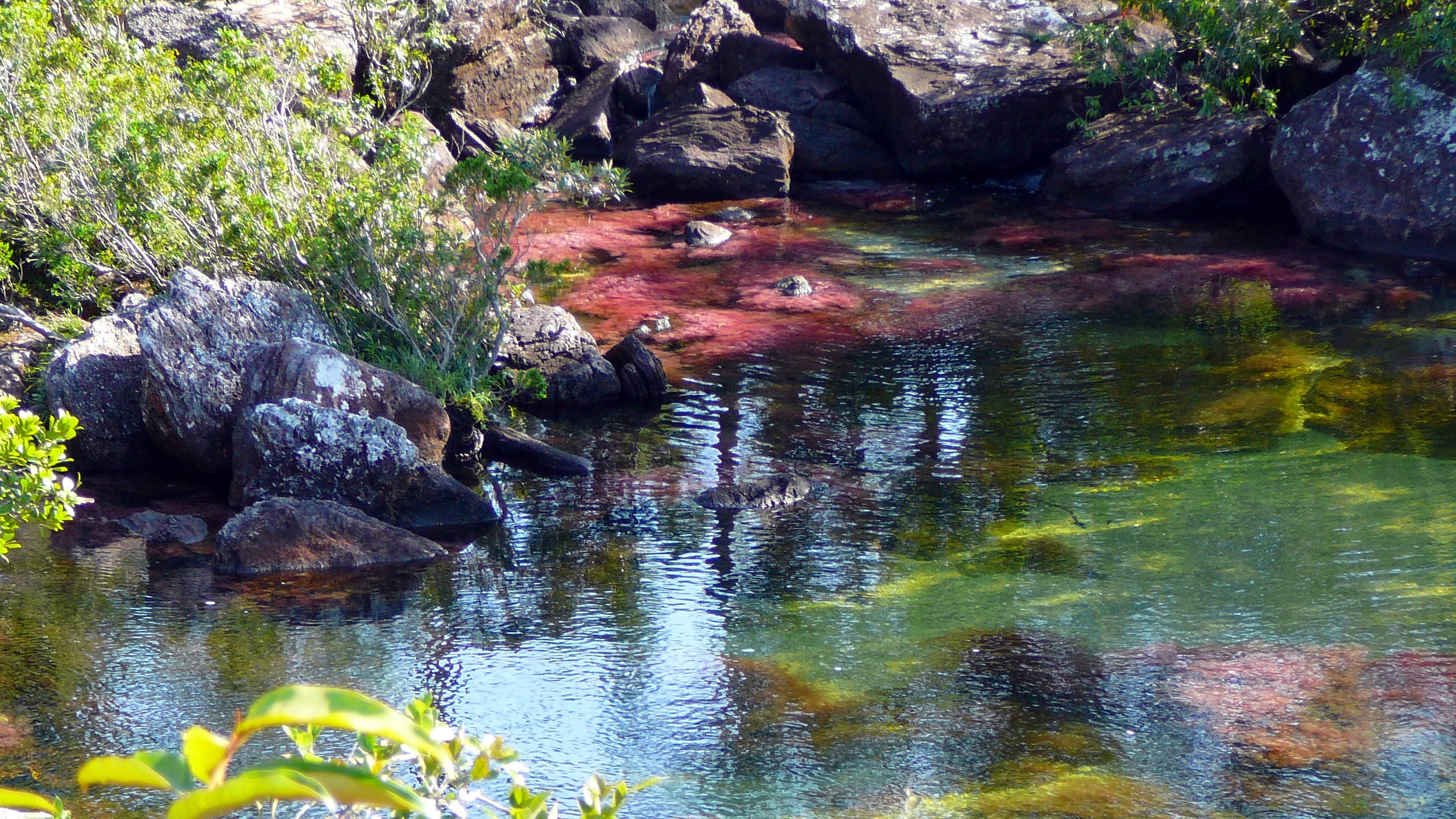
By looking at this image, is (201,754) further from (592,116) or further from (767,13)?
(767,13)

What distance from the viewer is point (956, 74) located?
16438 mm

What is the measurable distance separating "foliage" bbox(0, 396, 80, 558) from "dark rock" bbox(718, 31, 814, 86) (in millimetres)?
16121

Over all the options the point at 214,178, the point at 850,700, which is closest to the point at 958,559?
the point at 850,700

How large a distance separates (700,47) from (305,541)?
14.1 metres

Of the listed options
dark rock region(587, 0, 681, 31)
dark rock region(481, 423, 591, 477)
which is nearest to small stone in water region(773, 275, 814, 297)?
dark rock region(481, 423, 591, 477)

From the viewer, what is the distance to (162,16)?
634 inches

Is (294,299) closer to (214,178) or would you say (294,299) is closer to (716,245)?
(214,178)

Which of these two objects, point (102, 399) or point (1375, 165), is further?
point (1375, 165)

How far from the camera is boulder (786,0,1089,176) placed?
16.0m

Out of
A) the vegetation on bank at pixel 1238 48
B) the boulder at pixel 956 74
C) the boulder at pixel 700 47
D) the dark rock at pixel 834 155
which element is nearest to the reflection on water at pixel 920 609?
the vegetation on bank at pixel 1238 48

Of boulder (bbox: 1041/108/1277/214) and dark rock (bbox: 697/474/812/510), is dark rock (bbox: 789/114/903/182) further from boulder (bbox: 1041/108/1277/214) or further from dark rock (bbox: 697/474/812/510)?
dark rock (bbox: 697/474/812/510)

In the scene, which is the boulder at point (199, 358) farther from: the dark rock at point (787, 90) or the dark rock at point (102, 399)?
the dark rock at point (787, 90)

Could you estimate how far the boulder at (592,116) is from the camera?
17.8 m

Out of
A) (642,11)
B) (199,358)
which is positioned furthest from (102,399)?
(642,11)
